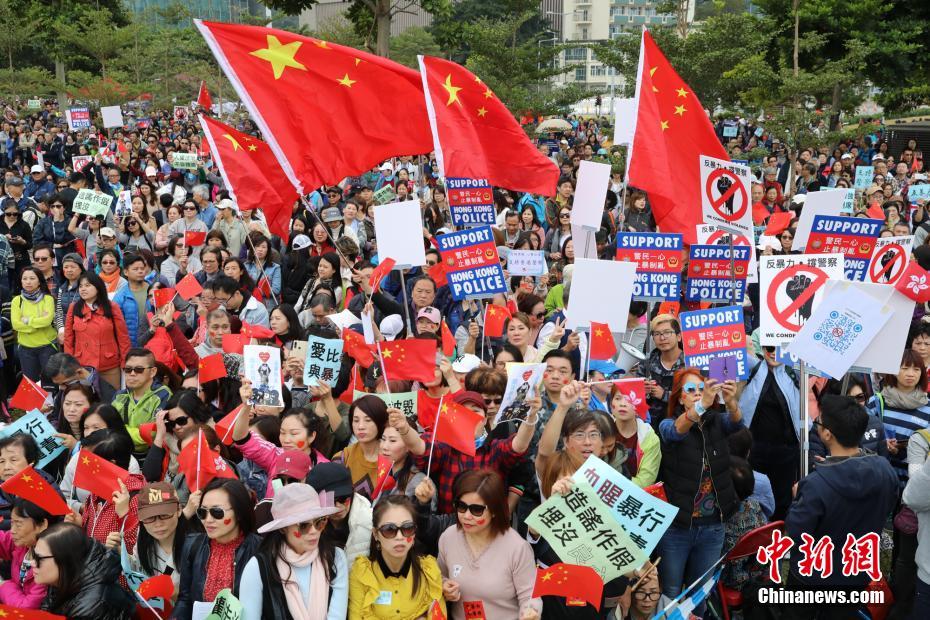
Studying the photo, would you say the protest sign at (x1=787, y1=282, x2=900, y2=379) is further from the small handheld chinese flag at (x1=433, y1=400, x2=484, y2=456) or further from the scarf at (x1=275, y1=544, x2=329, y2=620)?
the scarf at (x1=275, y1=544, x2=329, y2=620)

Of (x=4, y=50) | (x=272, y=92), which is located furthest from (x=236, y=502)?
(x=4, y=50)

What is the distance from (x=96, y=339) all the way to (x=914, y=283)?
6.46 m

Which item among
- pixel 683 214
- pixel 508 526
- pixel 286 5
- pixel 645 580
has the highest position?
pixel 286 5

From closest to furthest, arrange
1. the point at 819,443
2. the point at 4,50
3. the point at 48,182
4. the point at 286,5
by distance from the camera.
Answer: the point at 819,443, the point at 48,182, the point at 286,5, the point at 4,50

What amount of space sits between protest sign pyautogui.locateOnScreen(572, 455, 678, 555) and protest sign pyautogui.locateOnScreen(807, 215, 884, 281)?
15.5 feet

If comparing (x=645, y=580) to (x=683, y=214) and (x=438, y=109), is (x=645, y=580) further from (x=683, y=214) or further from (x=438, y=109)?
(x=438, y=109)

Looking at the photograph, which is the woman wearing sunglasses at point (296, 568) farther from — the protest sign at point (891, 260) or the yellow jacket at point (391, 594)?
the protest sign at point (891, 260)

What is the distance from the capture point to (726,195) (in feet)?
26.1

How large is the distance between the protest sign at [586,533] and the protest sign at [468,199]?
5.39m

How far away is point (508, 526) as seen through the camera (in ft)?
14.8

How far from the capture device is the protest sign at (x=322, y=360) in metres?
6.20

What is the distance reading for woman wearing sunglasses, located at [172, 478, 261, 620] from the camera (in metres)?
4.42

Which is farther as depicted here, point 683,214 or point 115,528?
point 683,214

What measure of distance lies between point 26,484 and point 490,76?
803 inches
